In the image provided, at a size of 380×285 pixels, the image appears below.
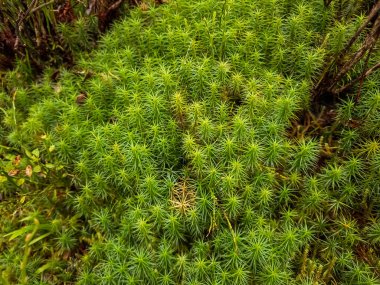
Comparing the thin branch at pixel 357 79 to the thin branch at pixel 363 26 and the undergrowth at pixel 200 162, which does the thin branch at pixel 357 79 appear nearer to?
the undergrowth at pixel 200 162

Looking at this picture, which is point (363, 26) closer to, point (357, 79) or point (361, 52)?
point (361, 52)

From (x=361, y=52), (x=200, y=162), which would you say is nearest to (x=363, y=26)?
(x=361, y=52)

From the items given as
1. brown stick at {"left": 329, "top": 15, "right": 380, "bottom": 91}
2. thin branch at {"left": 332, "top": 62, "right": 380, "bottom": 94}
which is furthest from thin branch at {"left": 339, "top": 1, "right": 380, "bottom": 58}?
thin branch at {"left": 332, "top": 62, "right": 380, "bottom": 94}

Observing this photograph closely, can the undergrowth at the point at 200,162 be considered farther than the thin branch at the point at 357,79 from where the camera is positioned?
No

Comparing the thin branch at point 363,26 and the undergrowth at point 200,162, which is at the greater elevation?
the thin branch at point 363,26

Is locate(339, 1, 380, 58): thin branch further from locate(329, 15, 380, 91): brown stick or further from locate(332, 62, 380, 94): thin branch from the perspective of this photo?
locate(332, 62, 380, 94): thin branch

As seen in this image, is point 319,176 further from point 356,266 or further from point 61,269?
point 61,269

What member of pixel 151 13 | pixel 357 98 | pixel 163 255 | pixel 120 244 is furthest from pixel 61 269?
pixel 357 98

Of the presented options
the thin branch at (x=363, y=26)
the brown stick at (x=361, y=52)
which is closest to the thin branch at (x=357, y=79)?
the brown stick at (x=361, y=52)
